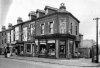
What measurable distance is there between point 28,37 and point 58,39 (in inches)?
400

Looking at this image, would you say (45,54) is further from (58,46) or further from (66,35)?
(66,35)

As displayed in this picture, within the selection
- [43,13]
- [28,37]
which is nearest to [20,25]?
[28,37]

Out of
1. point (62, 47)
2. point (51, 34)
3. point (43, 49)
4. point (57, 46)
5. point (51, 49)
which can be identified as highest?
point (51, 34)

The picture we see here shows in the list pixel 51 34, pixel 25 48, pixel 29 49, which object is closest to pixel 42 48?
pixel 51 34

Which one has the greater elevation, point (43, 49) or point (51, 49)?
point (51, 49)

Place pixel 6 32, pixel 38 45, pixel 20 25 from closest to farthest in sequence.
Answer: pixel 38 45, pixel 20 25, pixel 6 32

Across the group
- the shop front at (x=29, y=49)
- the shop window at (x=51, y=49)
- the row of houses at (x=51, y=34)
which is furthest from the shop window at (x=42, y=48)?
the shop front at (x=29, y=49)

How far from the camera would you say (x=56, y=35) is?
2239 cm

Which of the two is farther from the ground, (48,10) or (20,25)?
(48,10)

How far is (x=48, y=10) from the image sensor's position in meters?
25.4

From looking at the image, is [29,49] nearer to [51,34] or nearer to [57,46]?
[51,34]

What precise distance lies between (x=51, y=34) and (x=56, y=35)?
4.14ft

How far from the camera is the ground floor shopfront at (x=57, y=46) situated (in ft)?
73.9

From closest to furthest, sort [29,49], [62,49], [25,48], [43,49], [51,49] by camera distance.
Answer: [62,49] → [51,49] → [43,49] → [29,49] → [25,48]
